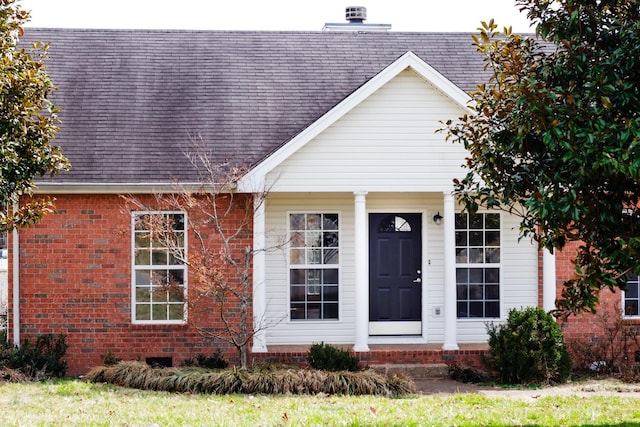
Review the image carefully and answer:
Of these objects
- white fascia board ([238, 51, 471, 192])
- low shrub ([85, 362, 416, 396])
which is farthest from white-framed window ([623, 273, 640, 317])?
low shrub ([85, 362, 416, 396])

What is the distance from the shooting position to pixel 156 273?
15.8 meters

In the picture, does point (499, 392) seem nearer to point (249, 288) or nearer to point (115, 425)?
point (249, 288)

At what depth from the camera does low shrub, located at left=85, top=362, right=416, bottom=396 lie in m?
13.0

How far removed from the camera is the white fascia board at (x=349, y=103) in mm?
15078

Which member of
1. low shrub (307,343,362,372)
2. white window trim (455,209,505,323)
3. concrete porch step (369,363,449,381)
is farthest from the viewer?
white window trim (455,209,505,323)

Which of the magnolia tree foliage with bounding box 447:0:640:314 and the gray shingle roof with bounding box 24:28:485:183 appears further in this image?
the gray shingle roof with bounding box 24:28:485:183

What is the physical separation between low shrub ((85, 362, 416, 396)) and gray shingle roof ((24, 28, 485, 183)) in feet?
12.3

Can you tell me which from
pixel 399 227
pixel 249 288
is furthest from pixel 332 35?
pixel 249 288

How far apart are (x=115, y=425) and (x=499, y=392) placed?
612 cm

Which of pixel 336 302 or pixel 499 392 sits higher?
pixel 336 302

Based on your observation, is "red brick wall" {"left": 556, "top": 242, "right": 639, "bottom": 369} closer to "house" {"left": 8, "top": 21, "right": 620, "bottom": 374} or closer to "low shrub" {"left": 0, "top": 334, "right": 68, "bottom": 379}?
"house" {"left": 8, "top": 21, "right": 620, "bottom": 374}

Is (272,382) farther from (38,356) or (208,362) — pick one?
(38,356)

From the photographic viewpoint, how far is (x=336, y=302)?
16.6 metres

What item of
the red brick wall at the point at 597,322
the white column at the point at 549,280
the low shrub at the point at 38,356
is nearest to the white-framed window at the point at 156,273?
the low shrub at the point at 38,356
